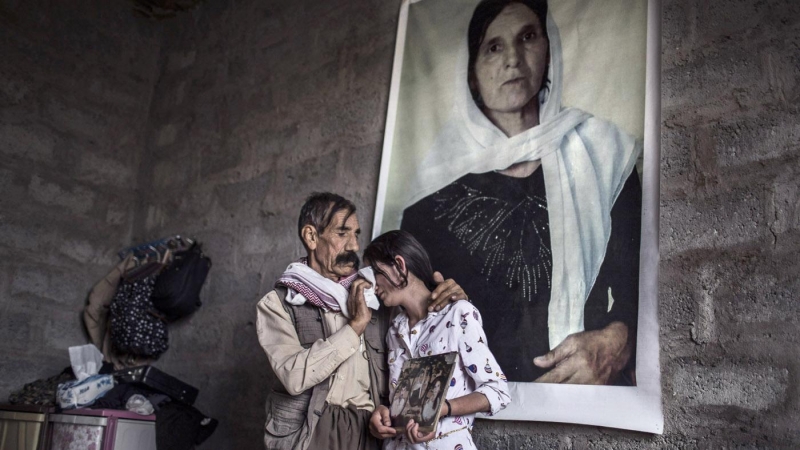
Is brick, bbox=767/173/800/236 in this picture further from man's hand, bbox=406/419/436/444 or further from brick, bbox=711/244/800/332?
man's hand, bbox=406/419/436/444

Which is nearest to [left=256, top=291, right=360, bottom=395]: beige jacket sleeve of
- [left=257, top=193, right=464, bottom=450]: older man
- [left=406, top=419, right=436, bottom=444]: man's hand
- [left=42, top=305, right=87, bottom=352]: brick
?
[left=257, top=193, right=464, bottom=450]: older man

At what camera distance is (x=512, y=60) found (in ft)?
10.3

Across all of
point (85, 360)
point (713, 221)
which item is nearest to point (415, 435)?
point (713, 221)

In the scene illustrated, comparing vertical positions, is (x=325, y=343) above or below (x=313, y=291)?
below

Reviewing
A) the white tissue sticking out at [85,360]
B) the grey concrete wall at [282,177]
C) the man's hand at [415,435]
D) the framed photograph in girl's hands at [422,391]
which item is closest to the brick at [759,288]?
the grey concrete wall at [282,177]

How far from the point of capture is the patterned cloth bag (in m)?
4.24

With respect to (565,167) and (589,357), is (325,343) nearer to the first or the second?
(589,357)

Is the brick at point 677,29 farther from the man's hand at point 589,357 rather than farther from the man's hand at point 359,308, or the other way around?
the man's hand at point 359,308

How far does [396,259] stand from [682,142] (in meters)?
1.12

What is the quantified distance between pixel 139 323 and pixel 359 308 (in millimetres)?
2180

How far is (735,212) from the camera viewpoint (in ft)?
7.88

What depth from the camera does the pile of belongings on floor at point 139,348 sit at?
12.2 feet

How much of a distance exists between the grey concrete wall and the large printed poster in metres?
0.10

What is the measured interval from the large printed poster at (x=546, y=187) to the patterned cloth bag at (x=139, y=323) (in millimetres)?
1745
